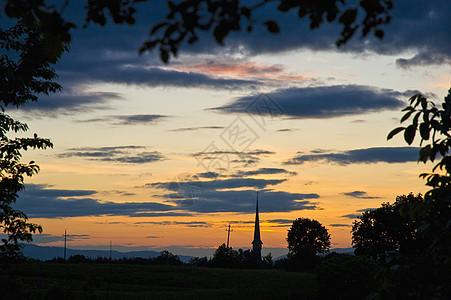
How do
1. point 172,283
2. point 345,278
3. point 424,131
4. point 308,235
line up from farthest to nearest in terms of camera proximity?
point 308,235 → point 172,283 → point 345,278 → point 424,131

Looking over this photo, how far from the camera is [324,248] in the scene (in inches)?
4579

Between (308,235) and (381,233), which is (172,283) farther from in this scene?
(308,235)

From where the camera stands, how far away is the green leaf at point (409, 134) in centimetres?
480

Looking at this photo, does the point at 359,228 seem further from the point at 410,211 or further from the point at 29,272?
the point at 410,211

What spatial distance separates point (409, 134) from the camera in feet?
15.9

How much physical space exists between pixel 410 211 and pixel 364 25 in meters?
2.78

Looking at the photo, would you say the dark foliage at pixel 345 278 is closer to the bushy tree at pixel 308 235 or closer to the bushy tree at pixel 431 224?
the bushy tree at pixel 431 224

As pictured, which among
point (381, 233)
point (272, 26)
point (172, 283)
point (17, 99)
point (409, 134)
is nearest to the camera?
point (272, 26)

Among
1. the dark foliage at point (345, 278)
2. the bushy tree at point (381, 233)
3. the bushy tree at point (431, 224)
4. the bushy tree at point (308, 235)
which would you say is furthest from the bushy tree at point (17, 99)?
the bushy tree at point (308, 235)

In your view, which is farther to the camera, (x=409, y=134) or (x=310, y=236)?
(x=310, y=236)

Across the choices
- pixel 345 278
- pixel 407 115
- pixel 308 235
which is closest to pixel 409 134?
pixel 407 115

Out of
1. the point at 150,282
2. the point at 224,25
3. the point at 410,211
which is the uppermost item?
the point at 224,25

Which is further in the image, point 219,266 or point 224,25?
point 219,266

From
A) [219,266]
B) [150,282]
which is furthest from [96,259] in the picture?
[150,282]
